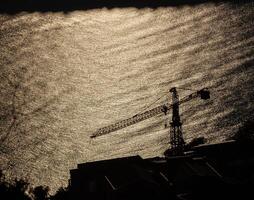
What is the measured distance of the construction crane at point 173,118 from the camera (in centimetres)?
5547

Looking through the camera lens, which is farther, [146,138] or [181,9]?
[181,9]

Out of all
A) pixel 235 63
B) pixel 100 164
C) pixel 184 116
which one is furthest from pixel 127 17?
pixel 100 164

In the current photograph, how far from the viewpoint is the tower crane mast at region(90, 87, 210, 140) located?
55.9 m

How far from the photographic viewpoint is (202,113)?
201ft

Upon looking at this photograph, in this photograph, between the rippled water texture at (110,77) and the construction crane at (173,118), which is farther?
the rippled water texture at (110,77)

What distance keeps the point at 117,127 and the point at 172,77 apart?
14644mm

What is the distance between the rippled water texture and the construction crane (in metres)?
0.96

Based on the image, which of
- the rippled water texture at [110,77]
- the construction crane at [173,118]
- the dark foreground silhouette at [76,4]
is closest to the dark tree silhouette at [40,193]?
the rippled water texture at [110,77]

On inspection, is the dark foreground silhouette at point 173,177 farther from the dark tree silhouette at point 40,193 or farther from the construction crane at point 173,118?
the construction crane at point 173,118

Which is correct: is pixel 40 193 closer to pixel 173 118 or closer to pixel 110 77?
pixel 173 118

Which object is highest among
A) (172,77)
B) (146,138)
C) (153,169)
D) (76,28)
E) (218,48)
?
(76,28)

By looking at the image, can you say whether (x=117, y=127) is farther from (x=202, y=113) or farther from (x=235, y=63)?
(x=235, y=63)

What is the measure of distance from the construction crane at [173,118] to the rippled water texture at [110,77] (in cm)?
96

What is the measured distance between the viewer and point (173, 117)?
58438 millimetres
